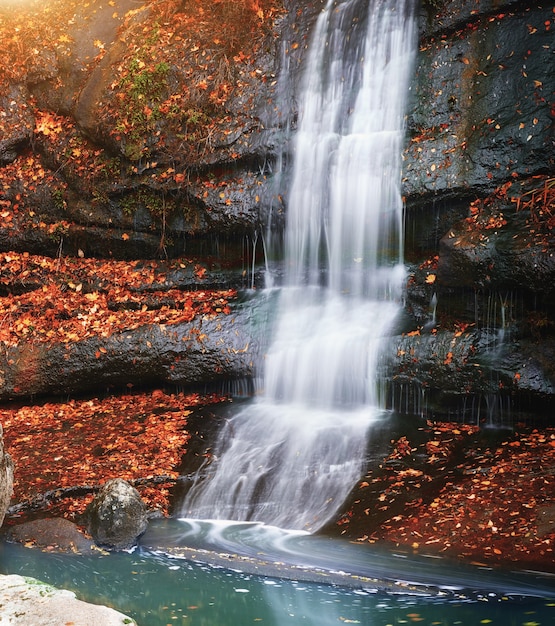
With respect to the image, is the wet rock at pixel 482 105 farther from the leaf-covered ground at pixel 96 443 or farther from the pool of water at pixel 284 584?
the pool of water at pixel 284 584

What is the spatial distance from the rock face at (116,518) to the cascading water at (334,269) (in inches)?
41.6

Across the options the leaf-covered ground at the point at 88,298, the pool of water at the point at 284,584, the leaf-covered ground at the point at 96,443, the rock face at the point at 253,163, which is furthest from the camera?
the leaf-covered ground at the point at 88,298

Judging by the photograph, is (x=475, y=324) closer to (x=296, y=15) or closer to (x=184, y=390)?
(x=184, y=390)

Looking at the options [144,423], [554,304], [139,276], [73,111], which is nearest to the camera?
[554,304]

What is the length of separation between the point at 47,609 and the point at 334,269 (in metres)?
7.21

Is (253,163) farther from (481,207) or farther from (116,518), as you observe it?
(116,518)

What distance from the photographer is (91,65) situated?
12852 mm

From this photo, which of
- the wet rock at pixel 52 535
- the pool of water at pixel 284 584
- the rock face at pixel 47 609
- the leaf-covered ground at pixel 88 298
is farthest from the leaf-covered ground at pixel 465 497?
the leaf-covered ground at pixel 88 298

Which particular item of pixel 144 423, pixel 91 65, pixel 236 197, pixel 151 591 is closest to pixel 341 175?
pixel 236 197

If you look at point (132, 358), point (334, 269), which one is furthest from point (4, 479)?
point (334, 269)

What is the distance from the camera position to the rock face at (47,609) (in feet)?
13.8

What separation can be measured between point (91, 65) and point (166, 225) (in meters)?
3.79

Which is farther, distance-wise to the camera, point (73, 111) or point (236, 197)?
point (73, 111)

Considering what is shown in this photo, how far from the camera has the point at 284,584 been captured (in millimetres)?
5637
